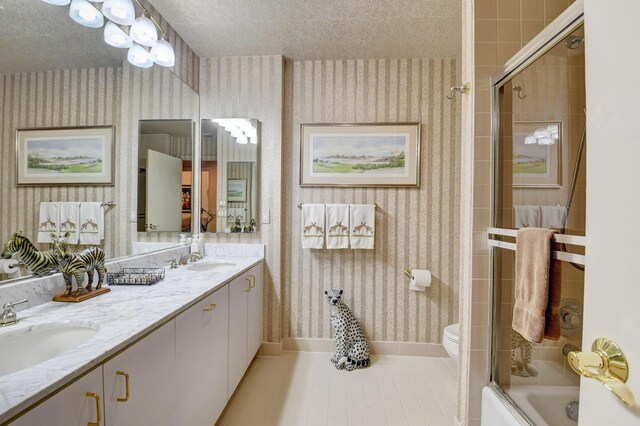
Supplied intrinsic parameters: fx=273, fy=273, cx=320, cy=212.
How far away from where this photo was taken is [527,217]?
3.67 ft

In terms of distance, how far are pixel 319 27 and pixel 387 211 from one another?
1.48m

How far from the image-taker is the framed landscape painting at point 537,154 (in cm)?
108

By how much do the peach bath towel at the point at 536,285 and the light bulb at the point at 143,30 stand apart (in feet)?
7.09

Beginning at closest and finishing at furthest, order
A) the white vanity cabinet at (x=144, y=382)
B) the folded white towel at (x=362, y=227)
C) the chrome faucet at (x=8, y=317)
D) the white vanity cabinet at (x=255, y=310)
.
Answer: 1. the white vanity cabinet at (x=144, y=382)
2. the chrome faucet at (x=8, y=317)
3. the white vanity cabinet at (x=255, y=310)
4. the folded white towel at (x=362, y=227)

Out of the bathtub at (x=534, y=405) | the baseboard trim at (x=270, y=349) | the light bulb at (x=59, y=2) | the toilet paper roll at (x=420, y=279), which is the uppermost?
the light bulb at (x=59, y=2)

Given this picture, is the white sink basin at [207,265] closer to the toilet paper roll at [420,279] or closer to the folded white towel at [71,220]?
the folded white towel at [71,220]

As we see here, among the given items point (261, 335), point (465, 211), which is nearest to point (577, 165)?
point (465, 211)

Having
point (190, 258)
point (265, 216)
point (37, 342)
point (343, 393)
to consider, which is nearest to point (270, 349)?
point (343, 393)

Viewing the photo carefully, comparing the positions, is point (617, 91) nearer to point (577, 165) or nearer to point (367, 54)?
point (577, 165)

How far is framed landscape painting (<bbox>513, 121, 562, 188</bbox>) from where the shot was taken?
108cm

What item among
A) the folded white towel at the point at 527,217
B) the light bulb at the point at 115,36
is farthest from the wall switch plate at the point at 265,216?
the folded white towel at the point at 527,217

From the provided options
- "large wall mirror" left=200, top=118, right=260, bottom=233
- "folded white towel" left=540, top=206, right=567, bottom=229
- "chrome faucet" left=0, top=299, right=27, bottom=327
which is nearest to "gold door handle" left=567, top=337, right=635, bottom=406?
"folded white towel" left=540, top=206, right=567, bottom=229

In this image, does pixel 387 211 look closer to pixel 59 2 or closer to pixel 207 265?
pixel 207 265

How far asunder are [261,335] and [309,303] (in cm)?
46
